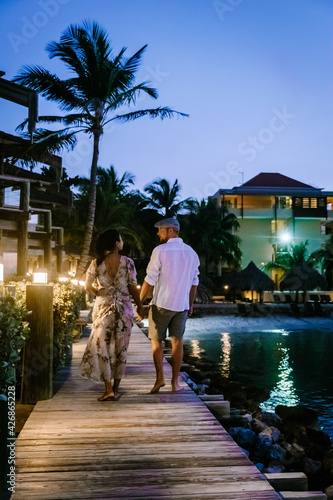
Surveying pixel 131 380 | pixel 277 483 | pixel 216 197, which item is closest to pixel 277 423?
pixel 131 380

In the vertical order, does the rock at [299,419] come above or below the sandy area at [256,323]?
above

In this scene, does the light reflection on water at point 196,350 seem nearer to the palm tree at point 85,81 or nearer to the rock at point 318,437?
the palm tree at point 85,81

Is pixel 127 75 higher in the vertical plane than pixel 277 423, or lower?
higher

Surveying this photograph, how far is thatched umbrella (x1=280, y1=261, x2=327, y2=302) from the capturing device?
36.6m

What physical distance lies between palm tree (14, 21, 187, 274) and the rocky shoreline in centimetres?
1149

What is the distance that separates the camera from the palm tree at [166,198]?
3944 cm

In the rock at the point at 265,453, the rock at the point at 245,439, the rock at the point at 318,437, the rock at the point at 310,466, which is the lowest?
the rock at the point at 318,437

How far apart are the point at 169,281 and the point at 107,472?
2400mm

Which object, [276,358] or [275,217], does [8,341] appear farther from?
[275,217]

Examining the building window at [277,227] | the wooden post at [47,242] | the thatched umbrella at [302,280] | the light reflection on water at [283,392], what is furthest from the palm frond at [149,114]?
the building window at [277,227]

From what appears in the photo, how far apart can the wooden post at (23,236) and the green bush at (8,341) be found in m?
8.20

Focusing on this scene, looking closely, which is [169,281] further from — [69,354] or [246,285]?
[246,285]

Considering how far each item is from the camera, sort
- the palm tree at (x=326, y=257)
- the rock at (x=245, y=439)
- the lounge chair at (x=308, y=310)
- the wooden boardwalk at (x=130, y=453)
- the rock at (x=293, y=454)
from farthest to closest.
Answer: the palm tree at (x=326, y=257) < the lounge chair at (x=308, y=310) < the rock at (x=293, y=454) < the rock at (x=245, y=439) < the wooden boardwalk at (x=130, y=453)

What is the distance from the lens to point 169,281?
548 centimetres
